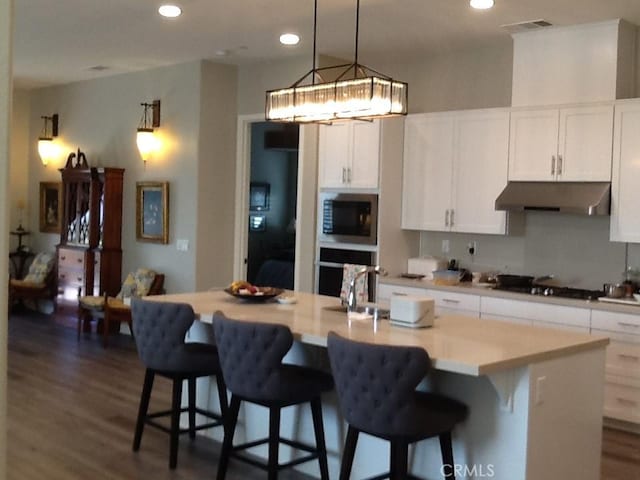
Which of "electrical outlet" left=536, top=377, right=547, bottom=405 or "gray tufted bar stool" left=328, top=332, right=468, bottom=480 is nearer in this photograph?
"gray tufted bar stool" left=328, top=332, right=468, bottom=480

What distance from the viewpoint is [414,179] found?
255 inches

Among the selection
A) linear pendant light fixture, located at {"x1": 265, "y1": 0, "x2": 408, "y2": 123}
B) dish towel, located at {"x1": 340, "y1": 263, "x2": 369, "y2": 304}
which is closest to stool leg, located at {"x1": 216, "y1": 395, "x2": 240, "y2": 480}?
dish towel, located at {"x1": 340, "y1": 263, "x2": 369, "y2": 304}

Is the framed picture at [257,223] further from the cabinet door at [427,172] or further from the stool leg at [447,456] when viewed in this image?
the stool leg at [447,456]

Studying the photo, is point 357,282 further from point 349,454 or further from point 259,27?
point 259,27

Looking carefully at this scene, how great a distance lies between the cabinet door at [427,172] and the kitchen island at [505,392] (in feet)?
8.14

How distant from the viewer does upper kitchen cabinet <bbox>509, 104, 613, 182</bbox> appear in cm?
535

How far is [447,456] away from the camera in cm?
319

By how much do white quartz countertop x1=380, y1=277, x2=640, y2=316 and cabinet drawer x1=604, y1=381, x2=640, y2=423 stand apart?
1.75ft

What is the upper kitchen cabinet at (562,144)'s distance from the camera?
17.6 ft

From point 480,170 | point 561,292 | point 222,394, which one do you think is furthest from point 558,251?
point 222,394

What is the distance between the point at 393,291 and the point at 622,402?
6.59ft

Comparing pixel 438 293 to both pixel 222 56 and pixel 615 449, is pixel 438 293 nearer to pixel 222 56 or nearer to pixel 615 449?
pixel 615 449

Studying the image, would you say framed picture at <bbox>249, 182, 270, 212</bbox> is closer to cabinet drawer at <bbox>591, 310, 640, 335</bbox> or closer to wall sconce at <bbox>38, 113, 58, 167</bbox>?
wall sconce at <bbox>38, 113, 58, 167</bbox>

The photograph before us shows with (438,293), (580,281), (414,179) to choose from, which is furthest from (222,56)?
(580,281)
